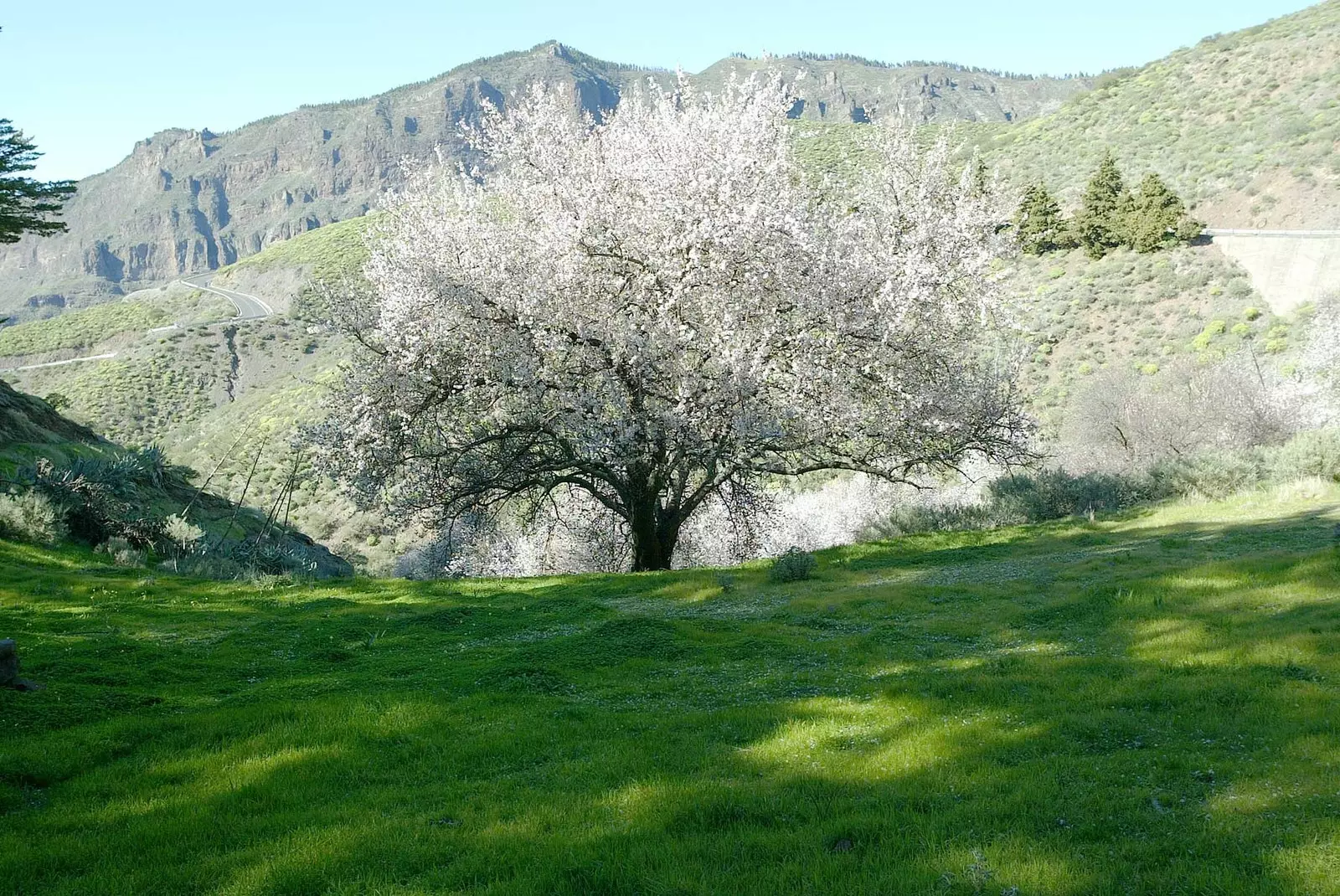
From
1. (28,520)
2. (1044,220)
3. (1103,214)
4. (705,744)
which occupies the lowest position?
(705,744)

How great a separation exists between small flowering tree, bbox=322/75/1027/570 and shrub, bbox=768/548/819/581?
2.18 meters

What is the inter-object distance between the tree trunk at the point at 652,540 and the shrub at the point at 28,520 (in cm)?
1113

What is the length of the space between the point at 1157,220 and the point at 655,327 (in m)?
51.4

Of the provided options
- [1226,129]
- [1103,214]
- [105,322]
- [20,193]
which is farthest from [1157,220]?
[105,322]

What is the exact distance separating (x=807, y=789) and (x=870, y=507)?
31.7m

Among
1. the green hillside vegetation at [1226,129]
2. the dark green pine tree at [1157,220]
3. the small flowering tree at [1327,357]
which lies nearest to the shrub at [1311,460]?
the small flowering tree at [1327,357]

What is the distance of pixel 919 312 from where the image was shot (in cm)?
1762

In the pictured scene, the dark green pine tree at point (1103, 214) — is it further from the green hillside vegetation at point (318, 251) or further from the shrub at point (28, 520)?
the green hillside vegetation at point (318, 251)

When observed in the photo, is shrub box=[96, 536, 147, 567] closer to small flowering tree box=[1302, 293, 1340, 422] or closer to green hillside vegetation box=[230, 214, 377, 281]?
small flowering tree box=[1302, 293, 1340, 422]

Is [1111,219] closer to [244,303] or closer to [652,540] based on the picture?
[652,540]

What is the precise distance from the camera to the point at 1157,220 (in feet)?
181

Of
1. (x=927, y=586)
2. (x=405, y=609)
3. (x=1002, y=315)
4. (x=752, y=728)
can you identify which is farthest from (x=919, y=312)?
(x=752, y=728)

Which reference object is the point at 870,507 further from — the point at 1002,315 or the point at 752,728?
the point at 752,728

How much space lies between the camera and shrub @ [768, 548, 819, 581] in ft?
49.1
